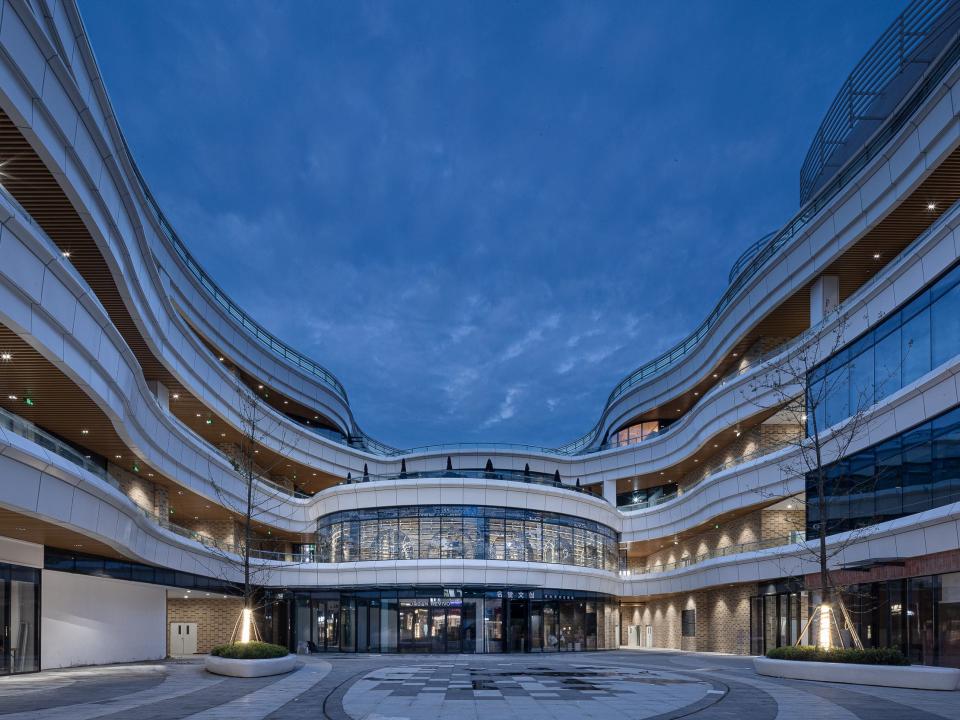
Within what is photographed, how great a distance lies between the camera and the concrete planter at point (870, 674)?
21.5 metres

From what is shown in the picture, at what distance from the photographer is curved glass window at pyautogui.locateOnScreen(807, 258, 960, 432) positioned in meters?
25.6

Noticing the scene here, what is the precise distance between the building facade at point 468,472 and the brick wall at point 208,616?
4.9 inches

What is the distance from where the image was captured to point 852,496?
1265 inches

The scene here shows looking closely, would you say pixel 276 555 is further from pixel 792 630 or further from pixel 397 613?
pixel 792 630

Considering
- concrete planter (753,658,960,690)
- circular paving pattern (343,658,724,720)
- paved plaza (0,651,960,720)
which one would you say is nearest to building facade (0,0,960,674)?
concrete planter (753,658,960,690)

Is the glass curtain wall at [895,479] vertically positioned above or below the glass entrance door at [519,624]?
above

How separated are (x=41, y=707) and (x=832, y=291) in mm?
32900

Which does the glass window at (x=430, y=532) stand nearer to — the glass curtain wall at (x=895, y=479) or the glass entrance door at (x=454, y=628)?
the glass entrance door at (x=454, y=628)

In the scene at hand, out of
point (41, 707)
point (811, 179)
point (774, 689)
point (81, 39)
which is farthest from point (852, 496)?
point (81, 39)

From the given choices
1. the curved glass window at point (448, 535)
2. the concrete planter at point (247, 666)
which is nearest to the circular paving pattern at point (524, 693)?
the concrete planter at point (247, 666)

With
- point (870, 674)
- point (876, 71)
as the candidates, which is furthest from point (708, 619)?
point (876, 71)

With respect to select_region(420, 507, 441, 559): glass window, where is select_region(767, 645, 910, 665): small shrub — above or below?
below

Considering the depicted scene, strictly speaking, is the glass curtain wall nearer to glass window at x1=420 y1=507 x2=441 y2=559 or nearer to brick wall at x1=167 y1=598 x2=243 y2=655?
glass window at x1=420 y1=507 x2=441 y2=559

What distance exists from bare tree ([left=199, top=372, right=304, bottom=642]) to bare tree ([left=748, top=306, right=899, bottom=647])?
24709 mm
